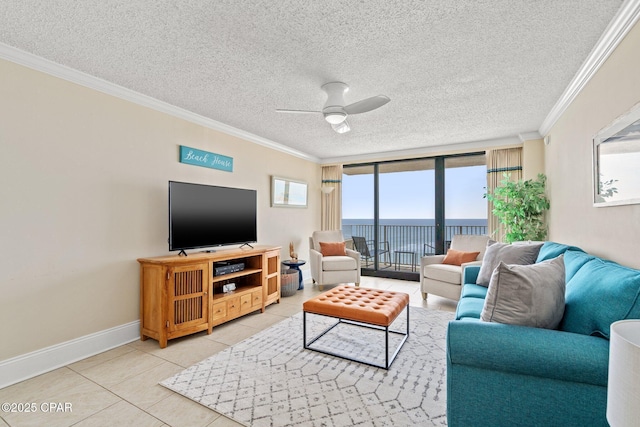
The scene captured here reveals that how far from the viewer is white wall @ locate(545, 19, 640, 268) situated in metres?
1.78

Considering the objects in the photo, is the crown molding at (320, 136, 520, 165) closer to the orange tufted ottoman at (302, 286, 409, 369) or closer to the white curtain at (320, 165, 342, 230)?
the white curtain at (320, 165, 342, 230)

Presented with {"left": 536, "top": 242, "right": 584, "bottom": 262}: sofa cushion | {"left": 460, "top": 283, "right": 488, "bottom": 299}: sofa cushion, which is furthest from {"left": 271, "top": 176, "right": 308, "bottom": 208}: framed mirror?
{"left": 536, "top": 242, "right": 584, "bottom": 262}: sofa cushion

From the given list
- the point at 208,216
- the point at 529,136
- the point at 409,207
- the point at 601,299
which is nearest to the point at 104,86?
the point at 208,216

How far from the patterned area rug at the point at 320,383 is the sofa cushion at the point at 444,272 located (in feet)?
3.46

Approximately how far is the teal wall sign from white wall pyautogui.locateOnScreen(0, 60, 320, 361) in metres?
0.09

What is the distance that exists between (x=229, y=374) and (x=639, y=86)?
10.8 feet

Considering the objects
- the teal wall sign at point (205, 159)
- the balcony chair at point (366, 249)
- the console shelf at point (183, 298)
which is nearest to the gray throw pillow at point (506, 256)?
the console shelf at point (183, 298)

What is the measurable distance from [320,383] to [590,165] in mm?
2812

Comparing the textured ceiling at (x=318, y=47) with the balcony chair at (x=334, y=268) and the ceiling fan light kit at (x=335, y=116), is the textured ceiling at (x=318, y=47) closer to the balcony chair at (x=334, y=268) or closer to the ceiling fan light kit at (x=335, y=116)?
the ceiling fan light kit at (x=335, y=116)

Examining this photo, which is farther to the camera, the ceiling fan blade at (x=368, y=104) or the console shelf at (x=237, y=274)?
the console shelf at (x=237, y=274)

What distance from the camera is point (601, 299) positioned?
4.23 feet

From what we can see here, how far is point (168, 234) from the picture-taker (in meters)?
3.12

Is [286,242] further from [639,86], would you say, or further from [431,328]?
[639,86]

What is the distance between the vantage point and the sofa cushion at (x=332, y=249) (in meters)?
4.96
